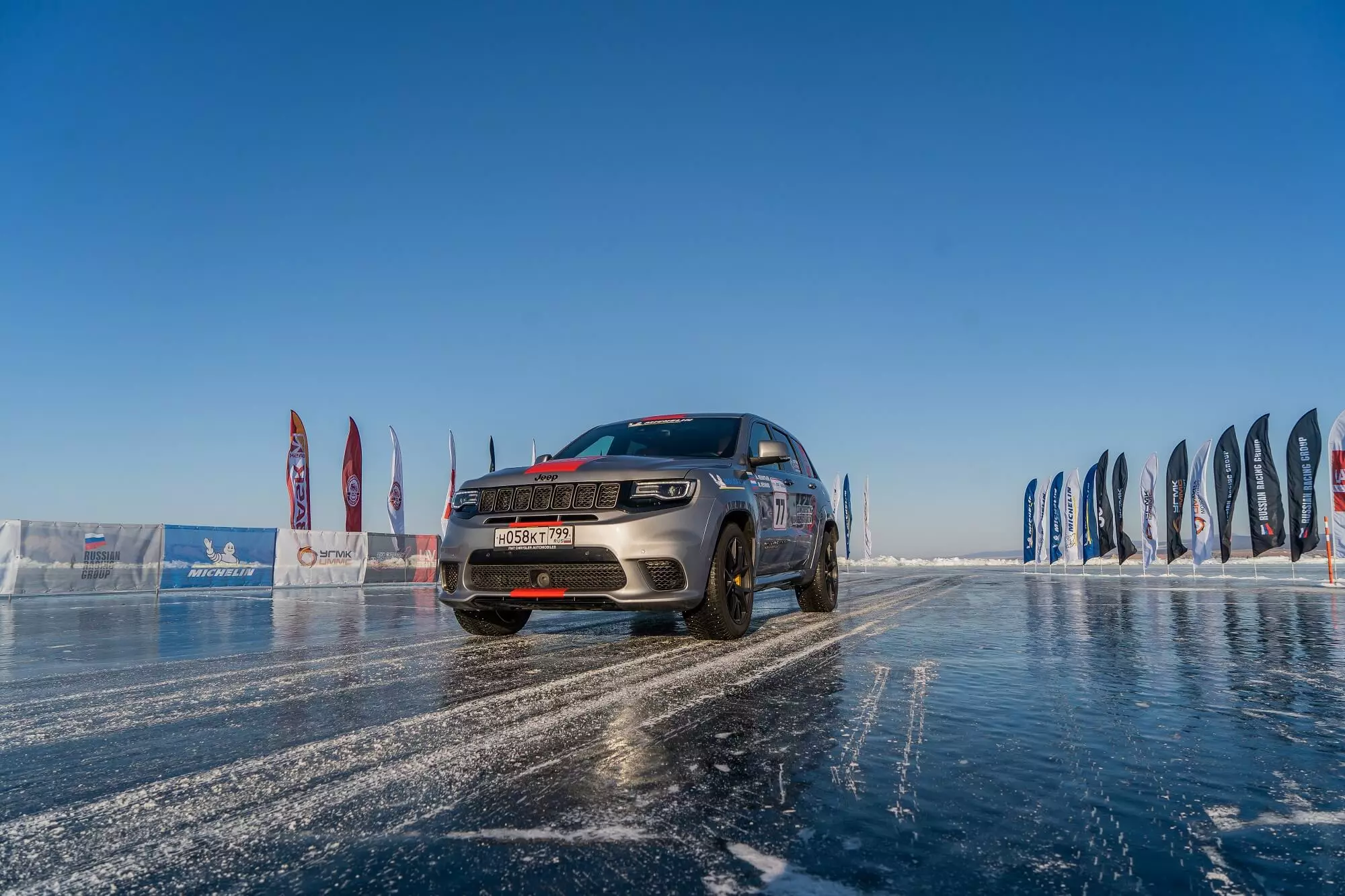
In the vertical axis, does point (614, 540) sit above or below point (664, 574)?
above

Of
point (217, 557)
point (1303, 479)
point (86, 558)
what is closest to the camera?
point (86, 558)

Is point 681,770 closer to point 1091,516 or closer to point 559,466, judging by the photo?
point 559,466

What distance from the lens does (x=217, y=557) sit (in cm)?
1714

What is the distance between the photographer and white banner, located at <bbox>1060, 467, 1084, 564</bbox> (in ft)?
100

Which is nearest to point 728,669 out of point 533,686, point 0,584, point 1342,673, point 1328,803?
point 533,686

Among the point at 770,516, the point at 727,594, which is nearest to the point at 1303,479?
the point at 770,516

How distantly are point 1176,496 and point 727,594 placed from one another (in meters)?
25.5

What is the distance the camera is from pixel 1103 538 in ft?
97.5

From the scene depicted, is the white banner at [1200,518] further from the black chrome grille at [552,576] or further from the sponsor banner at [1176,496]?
the black chrome grille at [552,576]

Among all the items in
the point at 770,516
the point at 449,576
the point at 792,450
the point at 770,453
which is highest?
the point at 792,450

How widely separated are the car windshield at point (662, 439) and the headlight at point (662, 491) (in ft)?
4.02

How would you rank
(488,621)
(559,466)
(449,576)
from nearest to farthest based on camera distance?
(559,466), (449,576), (488,621)

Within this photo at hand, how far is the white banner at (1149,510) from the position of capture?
86.5 feet

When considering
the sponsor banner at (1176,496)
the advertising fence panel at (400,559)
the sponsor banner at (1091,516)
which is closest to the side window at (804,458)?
the advertising fence panel at (400,559)
